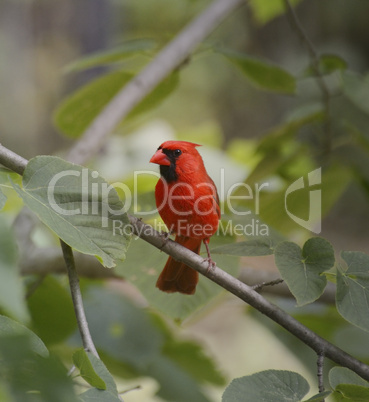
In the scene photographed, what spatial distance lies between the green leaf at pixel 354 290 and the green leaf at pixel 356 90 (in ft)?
Answer: 2.54

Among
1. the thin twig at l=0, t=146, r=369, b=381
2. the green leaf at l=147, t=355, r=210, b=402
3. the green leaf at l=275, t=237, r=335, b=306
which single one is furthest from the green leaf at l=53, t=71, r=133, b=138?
the green leaf at l=275, t=237, r=335, b=306

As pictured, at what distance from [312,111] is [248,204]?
35 cm

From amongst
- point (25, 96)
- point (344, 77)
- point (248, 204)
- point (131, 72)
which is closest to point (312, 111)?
point (344, 77)

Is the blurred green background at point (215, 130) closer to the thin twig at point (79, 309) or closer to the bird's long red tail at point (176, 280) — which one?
the bird's long red tail at point (176, 280)

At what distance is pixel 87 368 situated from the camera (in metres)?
0.68

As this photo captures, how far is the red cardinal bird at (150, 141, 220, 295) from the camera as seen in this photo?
1.26 m

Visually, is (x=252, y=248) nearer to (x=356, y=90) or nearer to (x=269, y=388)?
(x=269, y=388)

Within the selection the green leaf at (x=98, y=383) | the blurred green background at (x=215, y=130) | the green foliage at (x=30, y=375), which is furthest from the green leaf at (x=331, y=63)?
the green foliage at (x=30, y=375)

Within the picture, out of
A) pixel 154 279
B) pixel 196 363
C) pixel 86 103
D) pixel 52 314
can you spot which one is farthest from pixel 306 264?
pixel 86 103

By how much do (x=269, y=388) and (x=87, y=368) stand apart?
23 cm

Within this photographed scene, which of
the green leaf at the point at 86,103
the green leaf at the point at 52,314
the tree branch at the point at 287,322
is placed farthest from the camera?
the green leaf at the point at 86,103

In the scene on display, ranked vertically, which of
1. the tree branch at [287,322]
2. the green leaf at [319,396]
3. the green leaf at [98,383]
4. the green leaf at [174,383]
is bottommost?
the green leaf at [174,383]

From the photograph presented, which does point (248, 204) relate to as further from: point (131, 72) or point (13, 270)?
point (13, 270)

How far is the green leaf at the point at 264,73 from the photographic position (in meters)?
1.63
